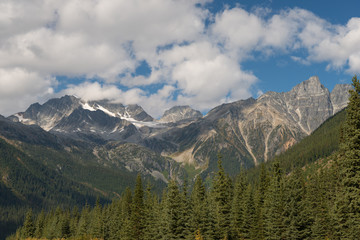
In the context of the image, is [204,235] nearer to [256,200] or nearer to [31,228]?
[256,200]

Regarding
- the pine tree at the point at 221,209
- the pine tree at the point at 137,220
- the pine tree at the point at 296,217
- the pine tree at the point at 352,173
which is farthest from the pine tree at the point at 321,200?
the pine tree at the point at 137,220

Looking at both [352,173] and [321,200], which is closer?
Result: [352,173]

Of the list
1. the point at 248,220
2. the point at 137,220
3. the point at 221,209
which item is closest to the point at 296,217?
the point at 221,209

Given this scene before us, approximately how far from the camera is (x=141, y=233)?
7025 centimetres

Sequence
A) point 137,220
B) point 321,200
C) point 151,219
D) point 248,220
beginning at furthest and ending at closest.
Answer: point 321,200 → point 137,220 → point 151,219 → point 248,220

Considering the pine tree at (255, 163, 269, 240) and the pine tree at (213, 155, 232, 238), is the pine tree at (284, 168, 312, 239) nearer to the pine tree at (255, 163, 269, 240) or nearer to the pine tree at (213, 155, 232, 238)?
the pine tree at (255, 163, 269, 240)

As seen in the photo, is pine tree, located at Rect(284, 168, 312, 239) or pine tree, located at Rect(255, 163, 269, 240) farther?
pine tree, located at Rect(255, 163, 269, 240)

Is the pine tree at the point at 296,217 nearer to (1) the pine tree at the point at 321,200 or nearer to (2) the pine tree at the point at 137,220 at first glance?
(1) the pine tree at the point at 321,200

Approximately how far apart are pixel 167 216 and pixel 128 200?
3658cm

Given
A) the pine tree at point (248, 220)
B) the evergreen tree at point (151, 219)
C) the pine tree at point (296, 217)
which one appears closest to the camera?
the pine tree at point (296, 217)

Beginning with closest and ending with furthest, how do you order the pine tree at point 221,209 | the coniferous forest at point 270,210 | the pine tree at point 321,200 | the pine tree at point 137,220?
the coniferous forest at point 270,210 < the pine tree at point 221,209 < the pine tree at point 321,200 < the pine tree at point 137,220

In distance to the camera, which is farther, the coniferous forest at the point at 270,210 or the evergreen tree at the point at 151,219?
the evergreen tree at the point at 151,219

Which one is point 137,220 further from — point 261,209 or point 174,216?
point 261,209

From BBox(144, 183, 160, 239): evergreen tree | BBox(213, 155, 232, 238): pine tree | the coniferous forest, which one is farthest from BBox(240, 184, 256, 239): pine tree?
BBox(144, 183, 160, 239): evergreen tree
